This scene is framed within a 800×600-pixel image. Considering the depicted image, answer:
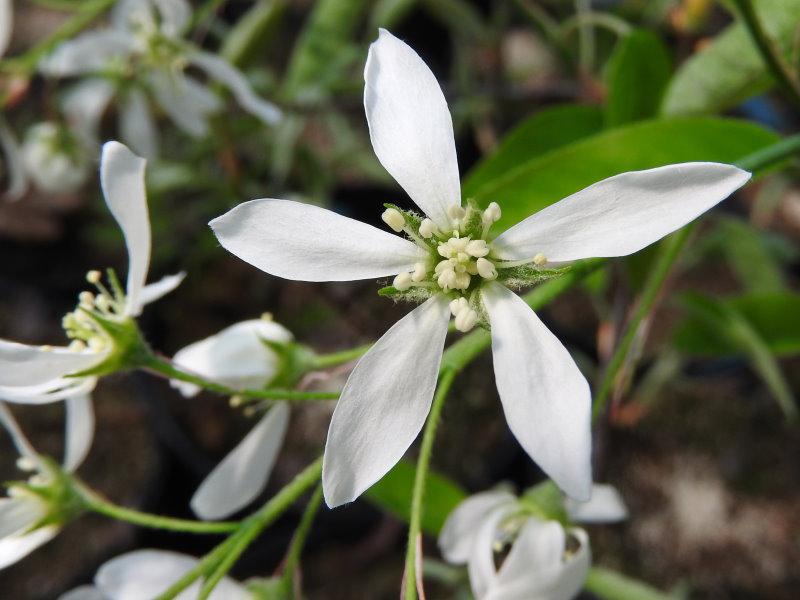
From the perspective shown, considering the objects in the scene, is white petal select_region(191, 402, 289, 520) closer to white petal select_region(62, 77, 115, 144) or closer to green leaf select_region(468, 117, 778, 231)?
green leaf select_region(468, 117, 778, 231)

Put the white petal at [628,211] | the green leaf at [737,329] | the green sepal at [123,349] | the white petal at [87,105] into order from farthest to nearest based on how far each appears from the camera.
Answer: the white petal at [87,105] → the green leaf at [737,329] → the green sepal at [123,349] → the white petal at [628,211]

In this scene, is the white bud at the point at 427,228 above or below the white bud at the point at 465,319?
above

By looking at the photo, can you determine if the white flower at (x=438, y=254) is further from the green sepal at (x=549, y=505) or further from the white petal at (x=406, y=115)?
the green sepal at (x=549, y=505)

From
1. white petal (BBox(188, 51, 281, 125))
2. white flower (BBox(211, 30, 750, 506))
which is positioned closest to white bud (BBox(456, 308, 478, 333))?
white flower (BBox(211, 30, 750, 506))

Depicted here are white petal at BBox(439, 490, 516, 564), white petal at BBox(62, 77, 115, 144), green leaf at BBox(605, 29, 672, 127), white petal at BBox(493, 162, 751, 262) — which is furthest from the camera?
white petal at BBox(62, 77, 115, 144)

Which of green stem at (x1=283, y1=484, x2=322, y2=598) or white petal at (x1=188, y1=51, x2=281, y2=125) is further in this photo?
white petal at (x1=188, y1=51, x2=281, y2=125)

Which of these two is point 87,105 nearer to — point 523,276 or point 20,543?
point 20,543

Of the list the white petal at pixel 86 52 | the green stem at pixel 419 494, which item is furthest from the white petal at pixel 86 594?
the white petal at pixel 86 52
